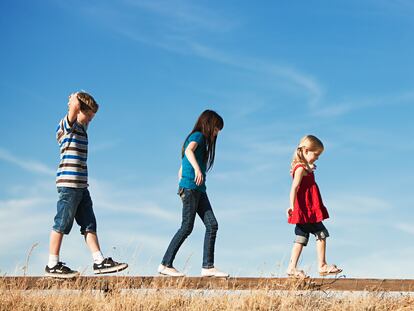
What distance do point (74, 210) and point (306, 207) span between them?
120 inches

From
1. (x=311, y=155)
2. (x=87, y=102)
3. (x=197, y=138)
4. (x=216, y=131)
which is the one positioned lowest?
(x=311, y=155)

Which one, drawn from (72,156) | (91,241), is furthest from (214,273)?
(72,156)

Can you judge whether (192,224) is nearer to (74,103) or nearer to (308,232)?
(308,232)

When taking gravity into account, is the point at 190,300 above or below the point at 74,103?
below

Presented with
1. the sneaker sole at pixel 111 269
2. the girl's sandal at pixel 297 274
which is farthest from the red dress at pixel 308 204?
the sneaker sole at pixel 111 269

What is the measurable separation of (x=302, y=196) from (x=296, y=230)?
459 mm

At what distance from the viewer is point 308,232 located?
450 inches

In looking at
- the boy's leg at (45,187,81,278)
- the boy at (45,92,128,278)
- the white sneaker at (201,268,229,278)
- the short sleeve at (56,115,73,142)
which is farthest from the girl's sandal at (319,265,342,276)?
the short sleeve at (56,115,73,142)

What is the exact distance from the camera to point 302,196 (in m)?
11.5

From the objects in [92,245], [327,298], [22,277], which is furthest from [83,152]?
[327,298]

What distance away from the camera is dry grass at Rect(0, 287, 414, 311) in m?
10.8

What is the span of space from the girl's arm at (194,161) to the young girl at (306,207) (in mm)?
1224

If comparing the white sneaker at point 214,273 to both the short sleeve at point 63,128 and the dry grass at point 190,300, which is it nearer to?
the dry grass at point 190,300

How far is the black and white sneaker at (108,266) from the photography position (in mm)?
11172
